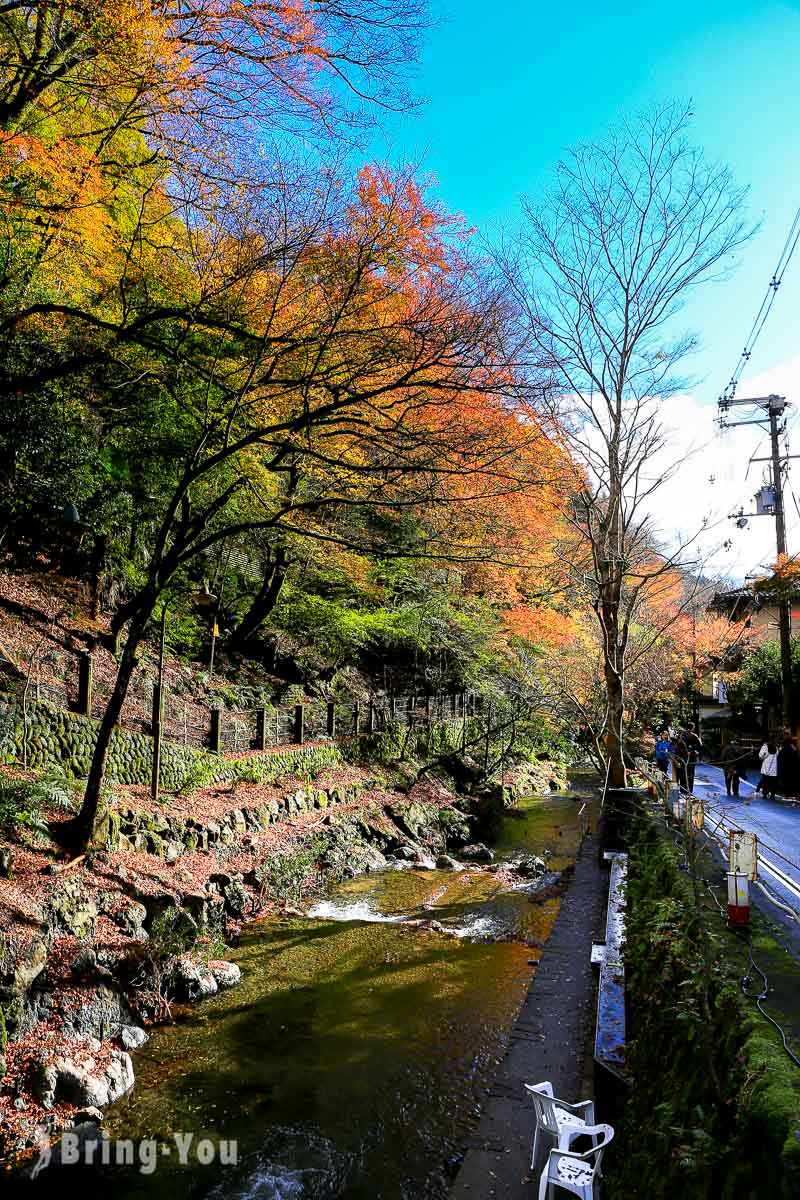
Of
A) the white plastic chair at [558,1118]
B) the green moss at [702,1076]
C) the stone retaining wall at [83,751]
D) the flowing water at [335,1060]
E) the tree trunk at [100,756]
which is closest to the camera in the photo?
the green moss at [702,1076]

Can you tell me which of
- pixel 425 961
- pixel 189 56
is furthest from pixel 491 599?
pixel 189 56

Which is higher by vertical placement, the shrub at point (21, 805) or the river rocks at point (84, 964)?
the shrub at point (21, 805)

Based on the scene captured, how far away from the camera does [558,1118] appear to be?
209 inches

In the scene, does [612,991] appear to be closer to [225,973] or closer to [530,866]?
[225,973]

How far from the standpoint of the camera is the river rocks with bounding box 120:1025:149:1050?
758cm

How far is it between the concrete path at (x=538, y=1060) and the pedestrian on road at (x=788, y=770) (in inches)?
319

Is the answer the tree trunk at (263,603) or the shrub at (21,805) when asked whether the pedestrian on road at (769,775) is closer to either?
the tree trunk at (263,603)

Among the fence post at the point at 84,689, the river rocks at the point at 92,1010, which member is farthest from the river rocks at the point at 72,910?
the fence post at the point at 84,689

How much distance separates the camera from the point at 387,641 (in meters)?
24.9

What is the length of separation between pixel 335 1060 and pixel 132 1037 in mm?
2389

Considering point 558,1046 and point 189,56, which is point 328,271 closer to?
point 189,56

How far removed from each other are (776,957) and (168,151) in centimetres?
932

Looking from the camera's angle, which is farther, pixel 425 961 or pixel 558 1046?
pixel 425 961

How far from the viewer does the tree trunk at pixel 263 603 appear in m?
19.0
